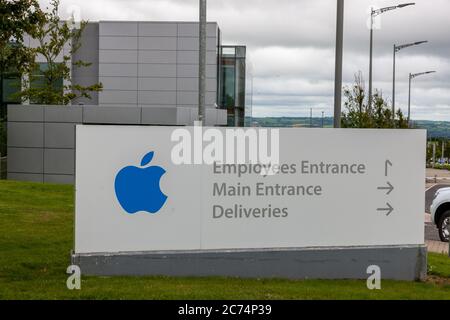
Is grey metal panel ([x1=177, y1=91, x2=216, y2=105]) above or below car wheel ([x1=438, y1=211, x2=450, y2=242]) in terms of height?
above

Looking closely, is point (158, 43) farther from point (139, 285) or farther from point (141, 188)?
point (139, 285)

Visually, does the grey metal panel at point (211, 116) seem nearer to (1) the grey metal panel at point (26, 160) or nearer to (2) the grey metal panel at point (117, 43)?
(1) the grey metal panel at point (26, 160)

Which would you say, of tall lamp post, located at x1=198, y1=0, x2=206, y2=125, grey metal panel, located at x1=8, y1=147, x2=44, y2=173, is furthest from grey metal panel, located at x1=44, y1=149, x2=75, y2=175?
tall lamp post, located at x1=198, y1=0, x2=206, y2=125

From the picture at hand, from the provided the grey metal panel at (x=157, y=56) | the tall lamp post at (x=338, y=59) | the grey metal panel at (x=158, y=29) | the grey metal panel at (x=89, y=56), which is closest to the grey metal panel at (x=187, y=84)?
the grey metal panel at (x=157, y=56)

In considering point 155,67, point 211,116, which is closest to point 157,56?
point 155,67

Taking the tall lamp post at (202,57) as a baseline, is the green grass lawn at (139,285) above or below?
below

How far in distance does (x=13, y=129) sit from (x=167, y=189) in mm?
22008

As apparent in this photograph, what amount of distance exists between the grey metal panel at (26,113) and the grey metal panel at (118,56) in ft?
80.6

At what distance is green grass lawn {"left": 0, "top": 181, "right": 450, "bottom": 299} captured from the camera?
8012mm

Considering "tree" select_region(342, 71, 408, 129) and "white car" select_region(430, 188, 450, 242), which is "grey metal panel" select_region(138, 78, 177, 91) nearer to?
"tree" select_region(342, 71, 408, 129)

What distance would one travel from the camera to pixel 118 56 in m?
53.9

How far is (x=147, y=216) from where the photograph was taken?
366 inches

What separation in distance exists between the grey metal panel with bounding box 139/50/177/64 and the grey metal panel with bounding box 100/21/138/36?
176cm

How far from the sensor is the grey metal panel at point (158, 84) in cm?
5375
